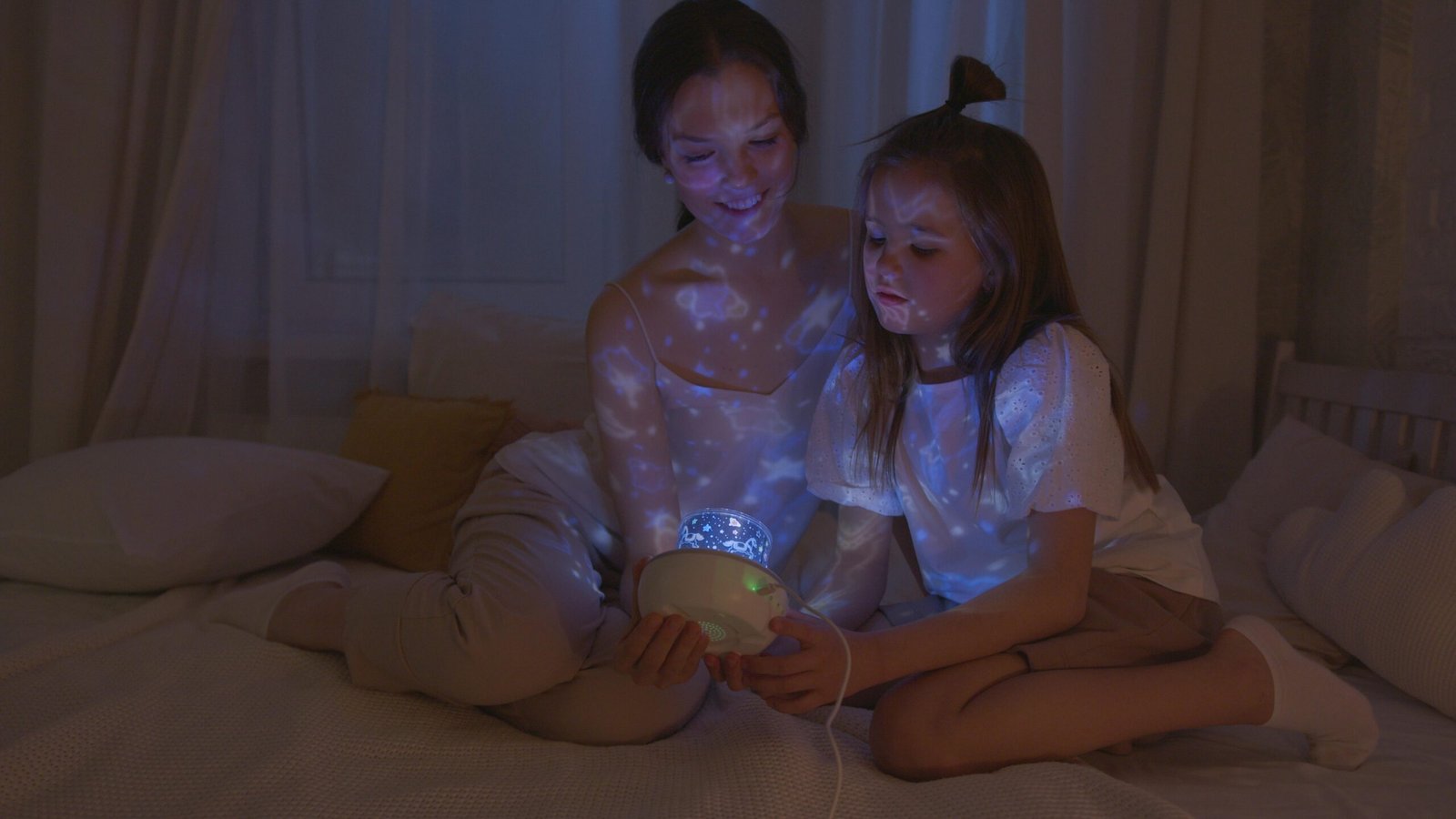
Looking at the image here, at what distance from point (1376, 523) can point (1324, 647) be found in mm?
182

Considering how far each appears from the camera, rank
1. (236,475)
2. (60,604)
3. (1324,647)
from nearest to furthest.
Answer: (1324,647), (60,604), (236,475)

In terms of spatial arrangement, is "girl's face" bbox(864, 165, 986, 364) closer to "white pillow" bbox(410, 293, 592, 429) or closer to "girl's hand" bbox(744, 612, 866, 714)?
"girl's hand" bbox(744, 612, 866, 714)

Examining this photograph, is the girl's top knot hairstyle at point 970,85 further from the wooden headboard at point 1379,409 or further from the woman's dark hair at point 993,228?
the wooden headboard at point 1379,409

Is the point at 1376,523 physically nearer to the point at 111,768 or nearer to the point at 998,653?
the point at 998,653

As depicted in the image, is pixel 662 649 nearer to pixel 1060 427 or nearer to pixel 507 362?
pixel 1060 427

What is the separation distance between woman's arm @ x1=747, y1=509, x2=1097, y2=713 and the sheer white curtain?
3.35 ft

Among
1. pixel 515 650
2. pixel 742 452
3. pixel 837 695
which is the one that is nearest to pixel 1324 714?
pixel 837 695

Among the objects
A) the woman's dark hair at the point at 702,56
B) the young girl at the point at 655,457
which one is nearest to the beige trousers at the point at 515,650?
the young girl at the point at 655,457

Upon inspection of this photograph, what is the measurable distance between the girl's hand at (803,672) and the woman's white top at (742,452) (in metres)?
0.42

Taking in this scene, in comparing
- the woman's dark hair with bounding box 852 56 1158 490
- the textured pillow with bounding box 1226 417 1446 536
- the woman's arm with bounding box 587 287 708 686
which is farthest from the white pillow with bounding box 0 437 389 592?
the textured pillow with bounding box 1226 417 1446 536

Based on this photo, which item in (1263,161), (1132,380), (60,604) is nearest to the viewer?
(60,604)

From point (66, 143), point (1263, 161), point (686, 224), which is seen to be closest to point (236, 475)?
point (686, 224)

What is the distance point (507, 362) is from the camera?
2016 mm

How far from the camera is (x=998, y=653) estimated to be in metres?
1.10
